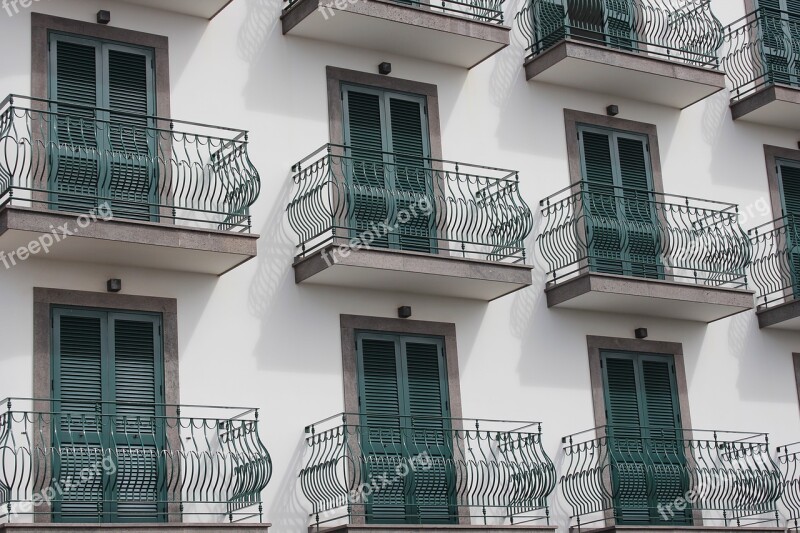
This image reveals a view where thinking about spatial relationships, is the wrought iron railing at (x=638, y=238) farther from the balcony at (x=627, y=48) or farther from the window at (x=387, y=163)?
the window at (x=387, y=163)

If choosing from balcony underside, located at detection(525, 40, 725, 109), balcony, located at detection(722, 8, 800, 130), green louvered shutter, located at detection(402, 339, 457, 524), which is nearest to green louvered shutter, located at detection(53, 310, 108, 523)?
green louvered shutter, located at detection(402, 339, 457, 524)

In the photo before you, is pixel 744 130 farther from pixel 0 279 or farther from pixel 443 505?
pixel 0 279

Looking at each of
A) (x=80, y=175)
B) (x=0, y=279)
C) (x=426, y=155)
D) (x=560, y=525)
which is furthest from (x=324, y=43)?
(x=560, y=525)

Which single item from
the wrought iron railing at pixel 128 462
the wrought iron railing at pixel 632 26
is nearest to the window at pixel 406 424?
the wrought iron railing at pixel 128 462

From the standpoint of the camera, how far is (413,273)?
57.7 ft

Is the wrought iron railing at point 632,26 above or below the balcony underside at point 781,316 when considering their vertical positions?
above

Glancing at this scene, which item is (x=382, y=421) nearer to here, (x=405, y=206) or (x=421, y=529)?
(x=421, y=529)

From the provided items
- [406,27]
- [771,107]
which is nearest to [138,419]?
[406,27]

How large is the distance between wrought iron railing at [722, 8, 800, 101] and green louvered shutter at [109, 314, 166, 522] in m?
10.9

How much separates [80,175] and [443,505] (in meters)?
5.94

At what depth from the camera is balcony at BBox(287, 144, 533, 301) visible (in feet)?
57.2

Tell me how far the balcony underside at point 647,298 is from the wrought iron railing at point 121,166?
4.69 meters

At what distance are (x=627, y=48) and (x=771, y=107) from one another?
2.50 m

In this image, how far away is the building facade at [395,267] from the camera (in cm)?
1588
